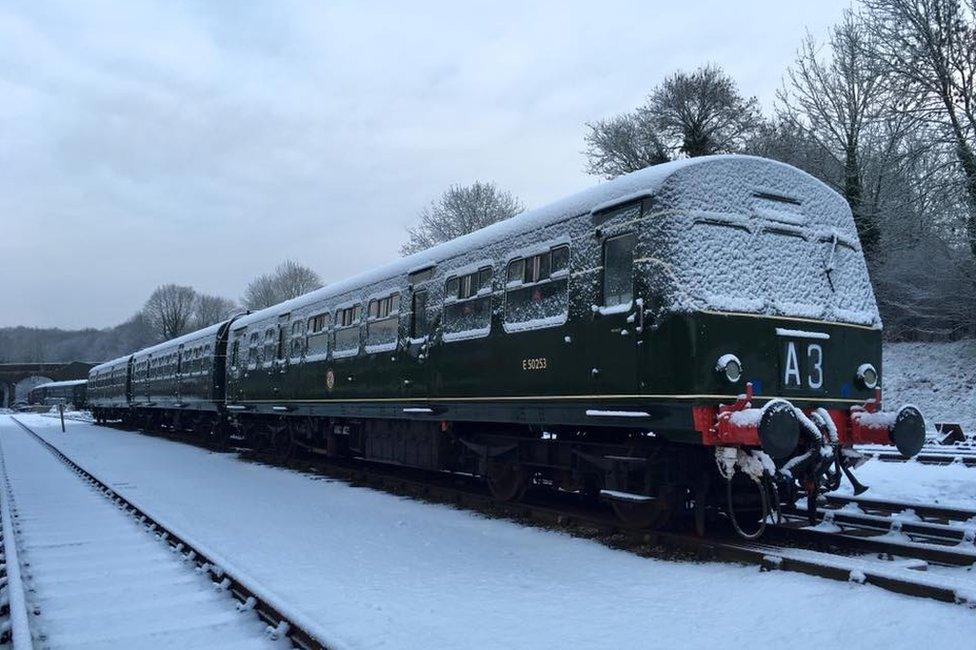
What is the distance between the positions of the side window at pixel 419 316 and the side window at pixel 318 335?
3365 mm

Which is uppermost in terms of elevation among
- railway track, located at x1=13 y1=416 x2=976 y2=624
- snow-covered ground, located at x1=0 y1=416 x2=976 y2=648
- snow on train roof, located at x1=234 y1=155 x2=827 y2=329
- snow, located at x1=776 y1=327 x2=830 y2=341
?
snow on train roof, located at x1=234 y1=155 x2=827 y2=329

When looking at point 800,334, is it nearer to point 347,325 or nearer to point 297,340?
point 347,325

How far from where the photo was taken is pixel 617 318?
727 cm

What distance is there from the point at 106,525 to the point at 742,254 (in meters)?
7.51

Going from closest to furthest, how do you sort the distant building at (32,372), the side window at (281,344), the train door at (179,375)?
the side window at (281,344), the train door at (179,375), the distant building at (32,372)

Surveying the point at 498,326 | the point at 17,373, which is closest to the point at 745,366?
the point at 498,326

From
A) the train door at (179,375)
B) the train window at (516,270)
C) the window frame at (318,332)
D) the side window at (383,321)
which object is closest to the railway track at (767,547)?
the side window at (383,321)

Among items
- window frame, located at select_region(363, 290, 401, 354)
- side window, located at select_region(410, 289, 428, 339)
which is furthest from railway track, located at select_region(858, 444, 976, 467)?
window frame, located at select_region(363, 290, 401, 354)

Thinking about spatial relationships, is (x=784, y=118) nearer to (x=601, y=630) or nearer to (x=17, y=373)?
(x=601, y=630)

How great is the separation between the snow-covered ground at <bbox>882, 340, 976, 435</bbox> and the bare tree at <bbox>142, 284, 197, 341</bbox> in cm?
9642

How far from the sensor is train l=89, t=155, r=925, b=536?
669cm

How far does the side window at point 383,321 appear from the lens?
11695 mm

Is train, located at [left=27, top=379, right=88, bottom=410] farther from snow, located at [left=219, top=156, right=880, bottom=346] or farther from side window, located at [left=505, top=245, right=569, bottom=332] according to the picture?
snow, located at [left=219, top=156, right=880, bottom=346]

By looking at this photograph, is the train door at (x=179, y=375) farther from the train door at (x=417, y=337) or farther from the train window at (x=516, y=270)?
the train window at (x=516, y=270)
